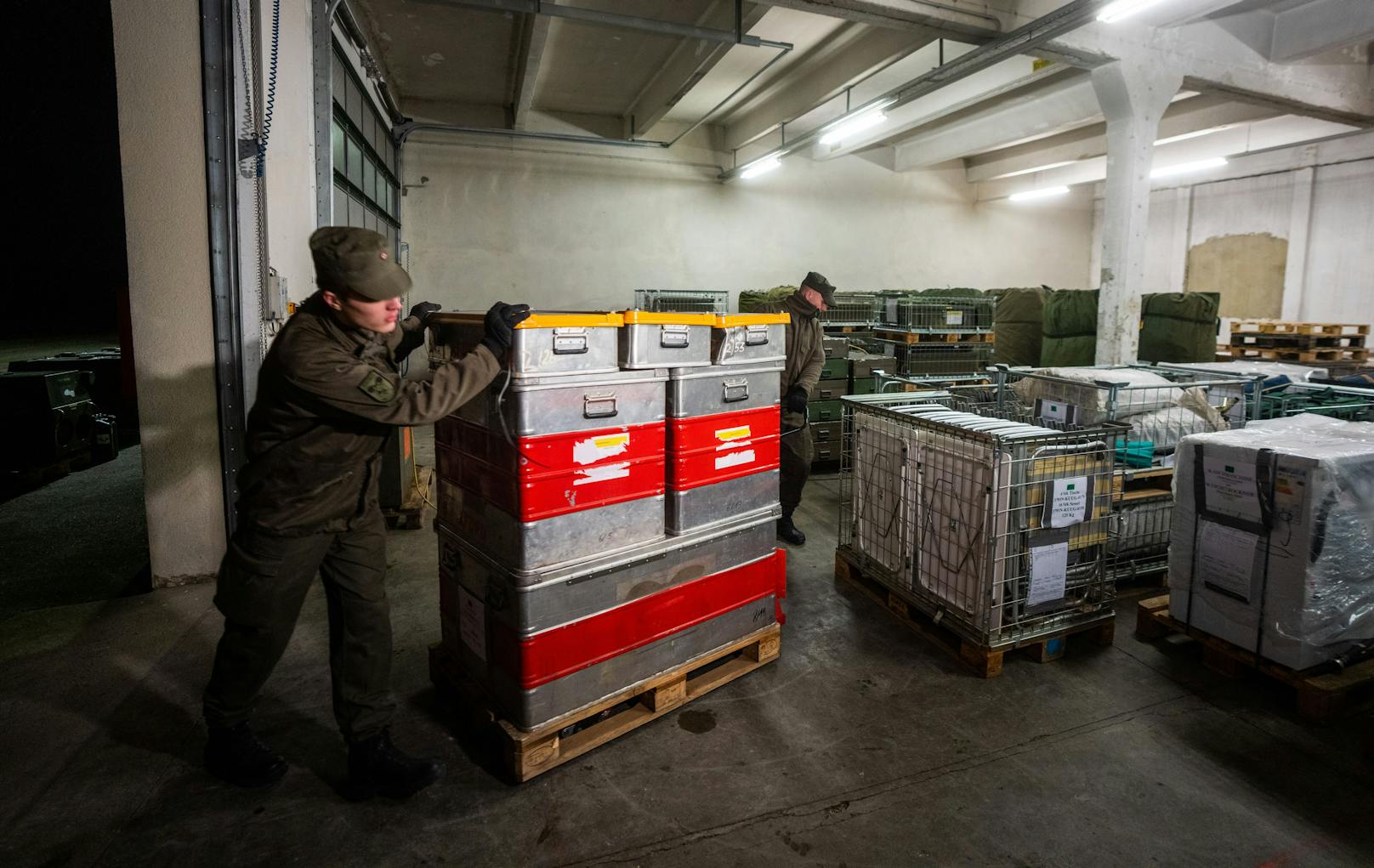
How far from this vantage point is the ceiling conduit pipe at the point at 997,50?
19.7 feet

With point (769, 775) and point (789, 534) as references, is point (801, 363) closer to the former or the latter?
point (789, 534)

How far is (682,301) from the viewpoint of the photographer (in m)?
11.2

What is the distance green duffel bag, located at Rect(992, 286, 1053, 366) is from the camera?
1125 cm

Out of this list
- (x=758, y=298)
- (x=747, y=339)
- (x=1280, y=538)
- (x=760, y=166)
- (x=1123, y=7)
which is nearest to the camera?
(x=1280, y=538)

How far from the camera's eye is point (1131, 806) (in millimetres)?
2570

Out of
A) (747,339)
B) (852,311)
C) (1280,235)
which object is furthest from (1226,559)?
(1280,235)

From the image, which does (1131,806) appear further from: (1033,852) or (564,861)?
(564,861)

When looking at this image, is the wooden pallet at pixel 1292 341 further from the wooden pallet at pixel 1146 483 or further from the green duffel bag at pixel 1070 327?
the wooden pallet at pixel 1146 483

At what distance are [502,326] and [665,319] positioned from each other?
727 mm

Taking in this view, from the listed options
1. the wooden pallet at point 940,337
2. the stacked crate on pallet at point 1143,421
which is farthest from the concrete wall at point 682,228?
the stacked crate on pallet at point 1143,421

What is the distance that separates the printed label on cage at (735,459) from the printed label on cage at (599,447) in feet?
1.76

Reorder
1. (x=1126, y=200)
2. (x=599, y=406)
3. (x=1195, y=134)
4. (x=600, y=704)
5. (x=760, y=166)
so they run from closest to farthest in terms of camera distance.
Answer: (x=599, y=406) → (x=600, y=704) → (x=1126, y=200) → (x=1195, y=134) → (x=760, y=166)

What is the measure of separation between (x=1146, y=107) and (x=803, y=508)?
6.43 metres

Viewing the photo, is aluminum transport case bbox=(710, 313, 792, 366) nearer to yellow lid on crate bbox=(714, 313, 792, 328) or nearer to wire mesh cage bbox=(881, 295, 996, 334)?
yellow lid on crate bbox=(714, 313, 792, 328)
